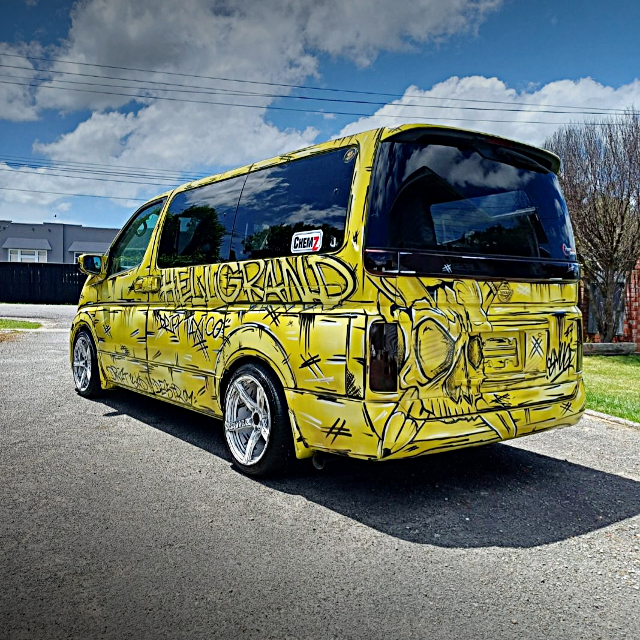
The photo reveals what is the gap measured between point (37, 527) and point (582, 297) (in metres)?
13.9

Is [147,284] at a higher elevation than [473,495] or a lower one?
higher

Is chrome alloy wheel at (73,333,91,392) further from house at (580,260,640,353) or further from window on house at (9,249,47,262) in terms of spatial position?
window on house at (9,249,47,262)

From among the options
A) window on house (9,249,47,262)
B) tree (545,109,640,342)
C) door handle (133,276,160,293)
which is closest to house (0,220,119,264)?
window on house (9,249,47,262)

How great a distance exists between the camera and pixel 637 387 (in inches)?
360

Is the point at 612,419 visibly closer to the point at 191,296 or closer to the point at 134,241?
the point at 191,296

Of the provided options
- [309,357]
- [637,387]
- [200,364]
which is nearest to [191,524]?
[309,357]

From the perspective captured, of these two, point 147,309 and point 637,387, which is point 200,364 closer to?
point 147,309

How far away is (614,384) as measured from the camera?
9.41 metres

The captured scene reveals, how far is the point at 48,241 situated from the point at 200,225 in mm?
52142

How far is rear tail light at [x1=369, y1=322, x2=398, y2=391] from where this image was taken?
3512mm

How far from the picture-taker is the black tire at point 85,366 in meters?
6.85

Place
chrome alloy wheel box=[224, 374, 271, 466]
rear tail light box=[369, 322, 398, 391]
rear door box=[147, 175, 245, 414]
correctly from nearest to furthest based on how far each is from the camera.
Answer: rear tail light box=[369, 322, 398, 391] < chrome alloy wheel box=[224, 374, 271, 466] < rear door box=[147, 175, 245, 414]

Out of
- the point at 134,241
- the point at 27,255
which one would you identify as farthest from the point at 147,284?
the point at 27,255

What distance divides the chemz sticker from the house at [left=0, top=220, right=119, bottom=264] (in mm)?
49531
